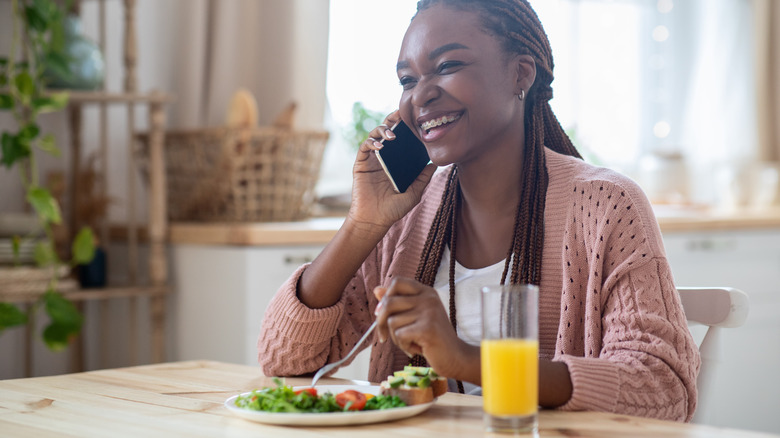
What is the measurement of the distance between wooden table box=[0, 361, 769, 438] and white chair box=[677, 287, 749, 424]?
1.21ft

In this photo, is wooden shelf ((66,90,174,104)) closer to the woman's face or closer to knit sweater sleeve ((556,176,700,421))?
the woman's face

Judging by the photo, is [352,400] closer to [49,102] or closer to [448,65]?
[448,65]

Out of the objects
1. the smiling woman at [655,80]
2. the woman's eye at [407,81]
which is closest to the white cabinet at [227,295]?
the woman's eye at [407,81]

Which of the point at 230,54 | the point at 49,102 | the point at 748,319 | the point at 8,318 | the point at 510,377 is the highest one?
the point at 230,54

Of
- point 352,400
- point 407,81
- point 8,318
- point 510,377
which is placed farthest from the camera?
point 8,318

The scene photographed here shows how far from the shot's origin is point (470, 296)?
141cm

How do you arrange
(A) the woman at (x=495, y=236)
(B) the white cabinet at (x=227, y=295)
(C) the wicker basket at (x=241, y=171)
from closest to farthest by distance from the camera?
(A) the woman at (x=495, y=236) → (B) the white cabinet at (x=227, y=295) → (C) the wicker basket at (x=241, y=171)

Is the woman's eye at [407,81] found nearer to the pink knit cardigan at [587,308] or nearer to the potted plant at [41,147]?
the pink knit cardigan at [587,308]

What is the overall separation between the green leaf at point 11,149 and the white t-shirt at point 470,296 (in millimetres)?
1143

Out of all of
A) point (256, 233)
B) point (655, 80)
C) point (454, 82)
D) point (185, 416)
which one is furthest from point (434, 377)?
point (655, 80)

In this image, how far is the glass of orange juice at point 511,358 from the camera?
33.9 inches

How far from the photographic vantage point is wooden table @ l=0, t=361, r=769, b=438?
2.95 feet

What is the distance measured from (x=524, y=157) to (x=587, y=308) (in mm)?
319

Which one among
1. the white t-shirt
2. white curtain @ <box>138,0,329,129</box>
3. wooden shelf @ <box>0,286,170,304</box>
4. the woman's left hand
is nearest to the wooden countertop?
wooden shelf @ <box>0,286,170,304</box>
